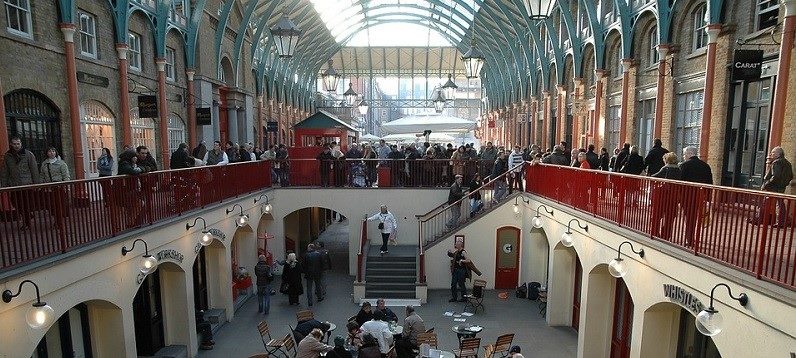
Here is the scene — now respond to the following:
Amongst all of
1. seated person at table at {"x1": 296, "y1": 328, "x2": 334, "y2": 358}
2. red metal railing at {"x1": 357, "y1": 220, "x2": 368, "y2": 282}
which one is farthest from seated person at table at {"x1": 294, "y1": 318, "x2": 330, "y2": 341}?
red metal railing at {"x1": 357, "y1": 220, "x2": 368, "y2": 282}

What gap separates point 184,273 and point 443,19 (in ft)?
110

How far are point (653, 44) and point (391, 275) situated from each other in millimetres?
11673

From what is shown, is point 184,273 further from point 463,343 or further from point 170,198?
point 463,343

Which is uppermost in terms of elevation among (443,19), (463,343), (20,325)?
(443,19)

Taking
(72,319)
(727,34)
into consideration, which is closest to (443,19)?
(727,34)

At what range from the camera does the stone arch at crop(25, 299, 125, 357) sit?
8656 millimetres

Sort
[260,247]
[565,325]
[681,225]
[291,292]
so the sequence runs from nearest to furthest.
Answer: [681,225] < [565,325] < [291,292] < [260,247]

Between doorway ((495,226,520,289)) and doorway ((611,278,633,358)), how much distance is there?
19.9 ft

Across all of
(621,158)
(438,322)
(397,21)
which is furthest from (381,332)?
(397,21)

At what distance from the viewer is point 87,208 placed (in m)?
7.68

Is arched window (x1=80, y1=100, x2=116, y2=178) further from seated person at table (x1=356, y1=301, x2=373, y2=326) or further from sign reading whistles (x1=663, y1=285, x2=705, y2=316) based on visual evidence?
sign reading whistles (x1=663, y1=285, x2=705, y2=316)

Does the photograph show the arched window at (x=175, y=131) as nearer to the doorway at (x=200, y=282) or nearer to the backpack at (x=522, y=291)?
the doorway at (x=200, y=282)

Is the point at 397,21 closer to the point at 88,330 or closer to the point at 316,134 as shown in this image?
the point at 316,134

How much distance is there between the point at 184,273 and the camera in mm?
11211
